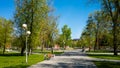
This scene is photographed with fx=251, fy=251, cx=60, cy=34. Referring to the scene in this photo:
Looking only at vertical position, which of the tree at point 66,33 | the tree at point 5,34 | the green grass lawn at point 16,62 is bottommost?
the green grass lawn at point 16,62

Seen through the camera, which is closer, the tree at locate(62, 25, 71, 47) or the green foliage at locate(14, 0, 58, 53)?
the green foliage at locate(14, 0, 58, 53)

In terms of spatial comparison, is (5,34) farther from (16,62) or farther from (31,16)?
(16,62)

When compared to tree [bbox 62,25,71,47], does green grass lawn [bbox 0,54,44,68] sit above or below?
below

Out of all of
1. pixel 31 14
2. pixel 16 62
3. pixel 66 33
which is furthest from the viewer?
pixel 66 33

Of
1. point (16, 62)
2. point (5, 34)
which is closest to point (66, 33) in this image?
point (5, 34)

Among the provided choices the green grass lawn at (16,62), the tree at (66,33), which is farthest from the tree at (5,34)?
the tree at (66,33)

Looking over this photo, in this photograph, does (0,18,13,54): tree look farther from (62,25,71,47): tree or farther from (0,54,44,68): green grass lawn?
(62,25,71,47): tree

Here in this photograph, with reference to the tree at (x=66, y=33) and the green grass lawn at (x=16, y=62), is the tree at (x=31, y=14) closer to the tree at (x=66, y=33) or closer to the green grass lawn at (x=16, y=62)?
the green grass lawn at (x=16, y=62)

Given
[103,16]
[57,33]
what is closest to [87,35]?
[57,33]

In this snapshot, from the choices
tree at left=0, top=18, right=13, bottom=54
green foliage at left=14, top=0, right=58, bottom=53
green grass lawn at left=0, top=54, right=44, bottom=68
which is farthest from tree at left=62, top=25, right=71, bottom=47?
green grass lawn at left=0, top=54, right=44, bottom=68

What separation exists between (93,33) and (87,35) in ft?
12.2

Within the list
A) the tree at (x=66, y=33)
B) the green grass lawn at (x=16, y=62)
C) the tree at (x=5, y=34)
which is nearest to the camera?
the green grass lawn at (x=16, y=62)

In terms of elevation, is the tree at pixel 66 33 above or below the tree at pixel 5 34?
above

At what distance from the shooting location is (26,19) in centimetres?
4775
